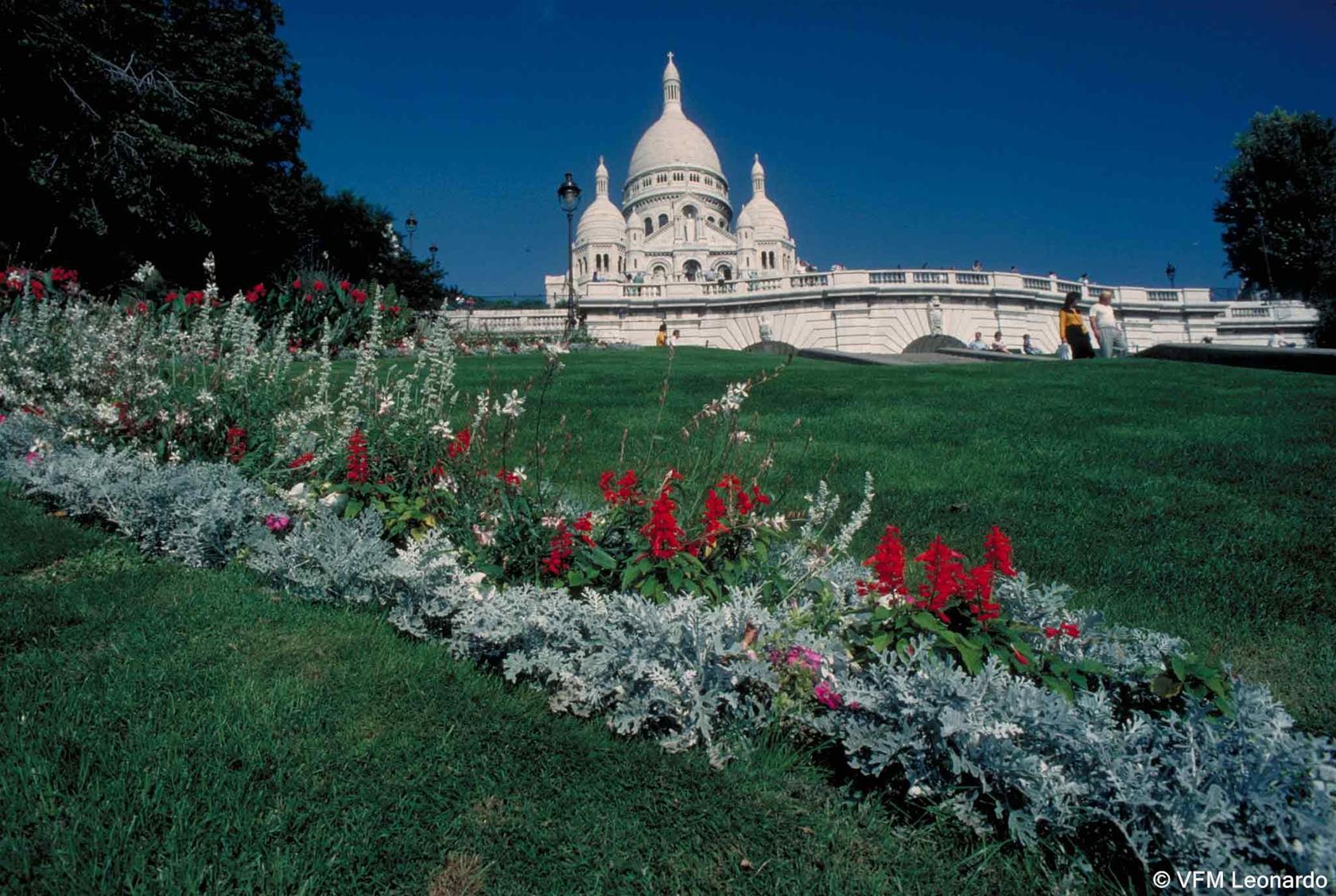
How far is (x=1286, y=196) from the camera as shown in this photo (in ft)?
155

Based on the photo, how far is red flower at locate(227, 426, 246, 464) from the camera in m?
5.14

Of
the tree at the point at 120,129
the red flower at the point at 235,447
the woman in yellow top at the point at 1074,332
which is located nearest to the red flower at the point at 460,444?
the red flower at the point at 235,447

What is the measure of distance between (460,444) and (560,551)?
105cm

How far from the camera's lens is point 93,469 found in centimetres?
478

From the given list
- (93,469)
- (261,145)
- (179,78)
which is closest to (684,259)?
(261,145)

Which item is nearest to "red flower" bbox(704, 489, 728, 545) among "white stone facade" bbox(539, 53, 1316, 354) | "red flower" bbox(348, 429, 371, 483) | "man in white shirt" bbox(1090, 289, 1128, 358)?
"red flower" bbox(348, 429, 371, 483)

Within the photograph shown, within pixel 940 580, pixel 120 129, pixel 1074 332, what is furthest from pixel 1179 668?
pixel 120 129

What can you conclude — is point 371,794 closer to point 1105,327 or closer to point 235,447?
point 235,447

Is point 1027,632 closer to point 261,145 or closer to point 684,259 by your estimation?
point 261,145

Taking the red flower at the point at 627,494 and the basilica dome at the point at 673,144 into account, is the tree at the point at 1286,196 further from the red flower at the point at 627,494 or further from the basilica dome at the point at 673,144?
the red flower at the point at 627,494

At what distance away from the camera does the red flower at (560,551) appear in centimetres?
339

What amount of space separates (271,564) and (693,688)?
231 cm

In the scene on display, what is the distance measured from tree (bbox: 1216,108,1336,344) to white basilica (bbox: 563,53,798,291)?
3626 cm

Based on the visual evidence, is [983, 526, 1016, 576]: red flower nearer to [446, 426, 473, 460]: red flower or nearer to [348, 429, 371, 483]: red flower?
[446, 426, 473, 460]: red flower
